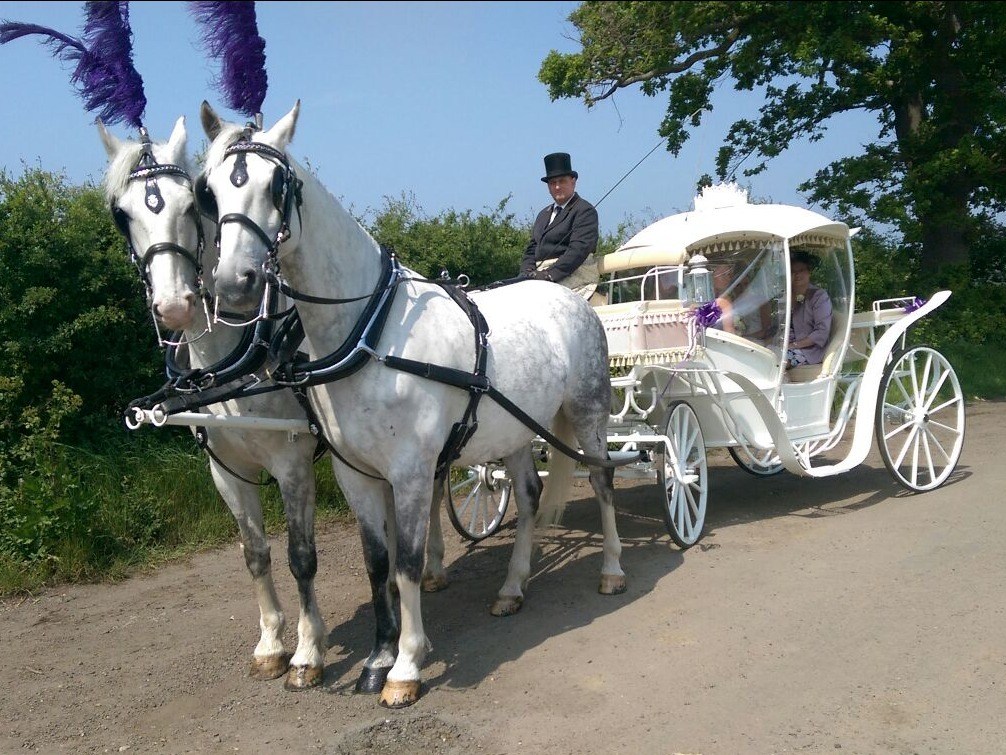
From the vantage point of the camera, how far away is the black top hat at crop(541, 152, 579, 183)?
580cm

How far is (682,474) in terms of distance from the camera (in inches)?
220

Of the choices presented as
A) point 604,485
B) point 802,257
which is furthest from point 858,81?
point 604,485

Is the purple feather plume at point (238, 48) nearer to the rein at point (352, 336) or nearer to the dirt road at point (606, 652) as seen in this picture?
the rein at point (352, 336)

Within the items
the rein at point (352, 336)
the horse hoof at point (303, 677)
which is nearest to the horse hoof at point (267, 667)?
the horse hoof at point (303, 677)

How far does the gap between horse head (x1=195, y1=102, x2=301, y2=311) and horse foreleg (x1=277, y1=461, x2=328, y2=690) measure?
110 centimetres

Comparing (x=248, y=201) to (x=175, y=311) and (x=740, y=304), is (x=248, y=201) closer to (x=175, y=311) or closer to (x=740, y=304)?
(x=175, y=311)

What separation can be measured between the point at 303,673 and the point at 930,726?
8.58 feet

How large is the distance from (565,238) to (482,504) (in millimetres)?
1994

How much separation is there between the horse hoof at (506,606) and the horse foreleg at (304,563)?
1.04 metres

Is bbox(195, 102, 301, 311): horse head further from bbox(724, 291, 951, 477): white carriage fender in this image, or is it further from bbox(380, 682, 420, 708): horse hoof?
bbox(724, 291, 951, 477): white carriage fender

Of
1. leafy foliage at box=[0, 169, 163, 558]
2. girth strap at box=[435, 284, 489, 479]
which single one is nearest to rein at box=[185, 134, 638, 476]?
girth strap at box=[435, 284, 489, 479]

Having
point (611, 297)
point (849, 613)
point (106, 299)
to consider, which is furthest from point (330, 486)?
point (849, 613)

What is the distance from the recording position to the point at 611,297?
614 cm

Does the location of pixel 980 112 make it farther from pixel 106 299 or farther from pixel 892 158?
pixel 106 299
